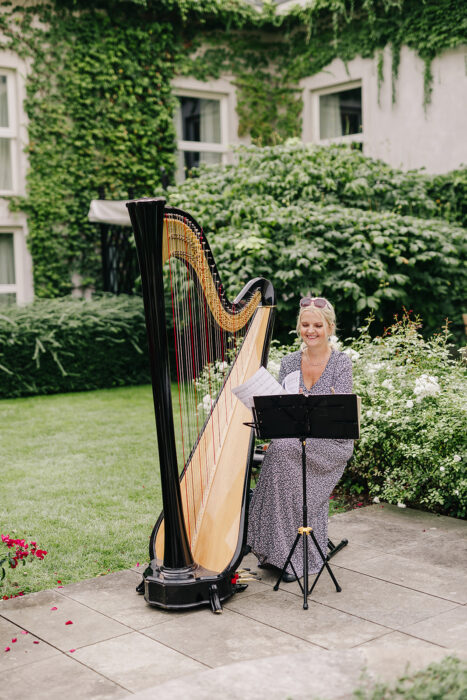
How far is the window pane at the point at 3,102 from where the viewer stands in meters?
12.1

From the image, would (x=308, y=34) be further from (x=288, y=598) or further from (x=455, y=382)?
(x=288, y=598)

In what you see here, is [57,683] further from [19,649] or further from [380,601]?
[380,601]

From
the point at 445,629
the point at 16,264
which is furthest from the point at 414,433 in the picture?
the point at 16,264

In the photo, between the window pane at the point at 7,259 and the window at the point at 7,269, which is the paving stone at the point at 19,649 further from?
the window pane at the point at 7,259

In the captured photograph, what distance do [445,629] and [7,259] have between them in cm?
1046

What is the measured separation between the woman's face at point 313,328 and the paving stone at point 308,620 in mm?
1389

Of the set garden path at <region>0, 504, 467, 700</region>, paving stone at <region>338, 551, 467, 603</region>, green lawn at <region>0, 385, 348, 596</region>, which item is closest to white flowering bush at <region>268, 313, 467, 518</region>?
green lawn at <region>0, 385, 348, 596</region>

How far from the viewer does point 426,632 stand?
3422mm

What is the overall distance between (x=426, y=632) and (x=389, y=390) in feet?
8.37

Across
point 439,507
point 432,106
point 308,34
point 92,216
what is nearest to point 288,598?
point 439,507

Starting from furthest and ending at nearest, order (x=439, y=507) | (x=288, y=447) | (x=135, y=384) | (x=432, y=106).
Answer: (x=432, y=106) → (x=135, y=384) → (x=439, y=507) → (x=288, y=447)

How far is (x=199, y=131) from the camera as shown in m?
13.9

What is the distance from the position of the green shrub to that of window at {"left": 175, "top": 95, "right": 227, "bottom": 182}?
3.78 m

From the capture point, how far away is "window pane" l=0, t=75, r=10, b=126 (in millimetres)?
12102
